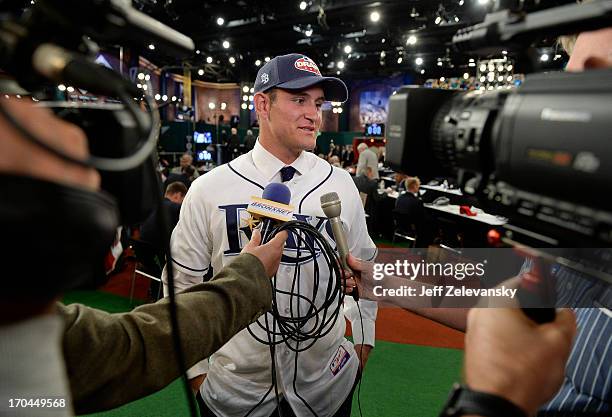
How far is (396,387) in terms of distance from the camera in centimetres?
302

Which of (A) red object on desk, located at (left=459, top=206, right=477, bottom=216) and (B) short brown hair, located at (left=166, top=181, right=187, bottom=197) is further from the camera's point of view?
(A) red object on desk, located at (left=459, top=206, right=477, bottom=216)

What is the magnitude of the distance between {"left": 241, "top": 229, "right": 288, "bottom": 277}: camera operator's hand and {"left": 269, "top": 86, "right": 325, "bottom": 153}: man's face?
0.66 m

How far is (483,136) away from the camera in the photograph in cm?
71

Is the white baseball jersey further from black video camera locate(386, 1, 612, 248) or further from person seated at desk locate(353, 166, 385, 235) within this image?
person seated at desk locate(353, 166, 385, 235)

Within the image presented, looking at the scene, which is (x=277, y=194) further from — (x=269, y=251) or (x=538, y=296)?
(x=538, y=296)

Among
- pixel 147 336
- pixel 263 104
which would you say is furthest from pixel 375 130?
pixel 147 336

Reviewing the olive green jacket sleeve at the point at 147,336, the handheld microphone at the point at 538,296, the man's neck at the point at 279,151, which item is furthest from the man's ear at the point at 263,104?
the handheld microphone at the point at 538,296

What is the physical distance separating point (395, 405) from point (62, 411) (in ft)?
8.81

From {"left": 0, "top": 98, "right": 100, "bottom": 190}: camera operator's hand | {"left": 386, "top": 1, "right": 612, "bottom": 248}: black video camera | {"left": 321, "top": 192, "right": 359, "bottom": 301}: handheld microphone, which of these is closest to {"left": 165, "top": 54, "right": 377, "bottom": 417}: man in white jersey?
{"left": 321, "top": 192, "right": 359, "bottom": 301}: handheld microphone

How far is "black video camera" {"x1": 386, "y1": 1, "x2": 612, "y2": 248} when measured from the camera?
0.52m

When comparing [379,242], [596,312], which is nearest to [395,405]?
[596,312]

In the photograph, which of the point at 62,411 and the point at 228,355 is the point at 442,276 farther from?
the point at 62,411

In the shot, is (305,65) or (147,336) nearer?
(147,336)

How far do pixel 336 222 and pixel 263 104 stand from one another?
2.38ft
